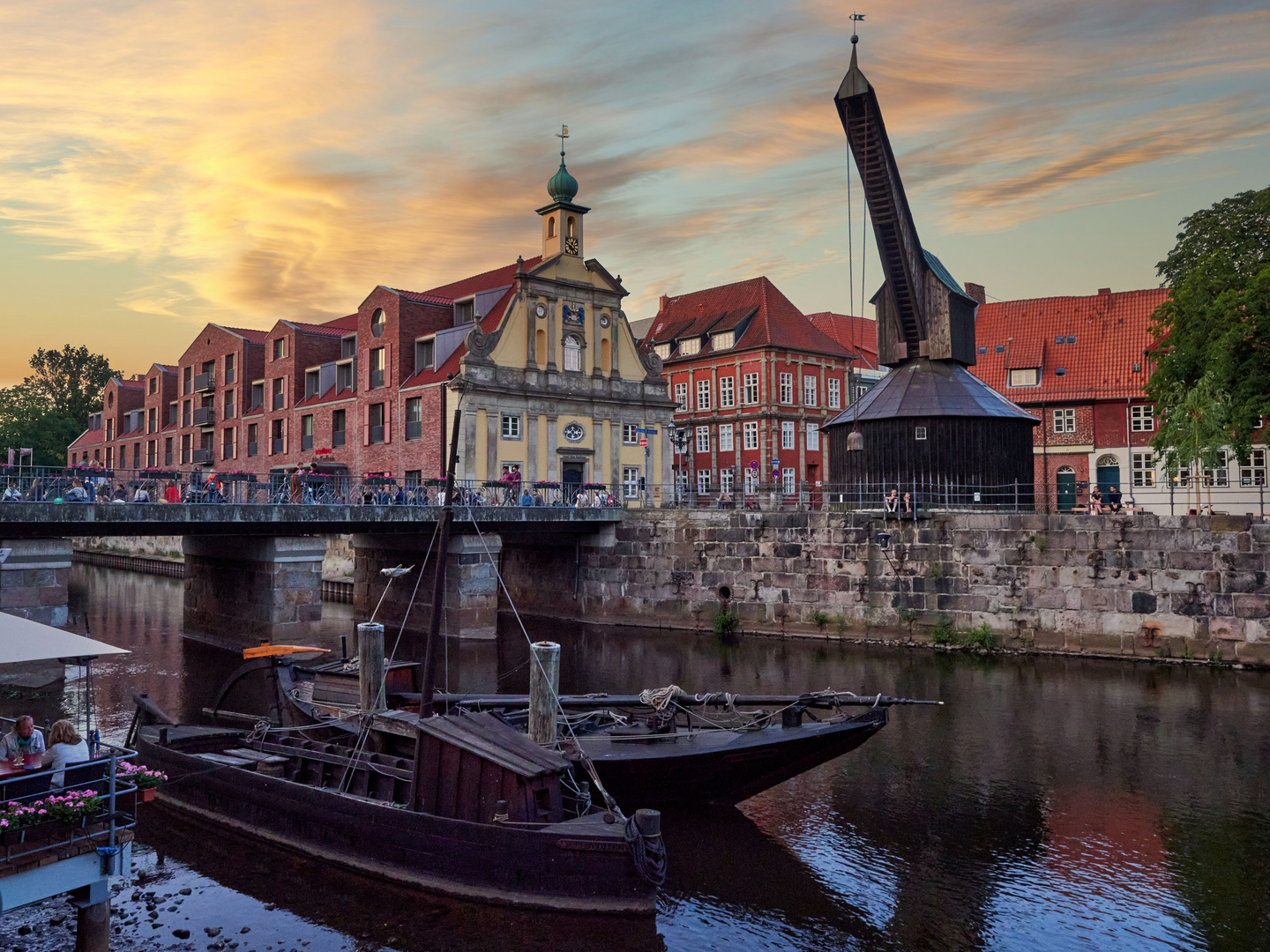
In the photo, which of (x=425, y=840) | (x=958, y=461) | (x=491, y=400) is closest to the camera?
(x=425, y=840)

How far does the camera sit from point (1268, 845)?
49.6ft

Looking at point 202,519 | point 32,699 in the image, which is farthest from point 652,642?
point 32,699

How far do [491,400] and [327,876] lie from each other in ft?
106

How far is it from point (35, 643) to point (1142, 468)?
5454cm

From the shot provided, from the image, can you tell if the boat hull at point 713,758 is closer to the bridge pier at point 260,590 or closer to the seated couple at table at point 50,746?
the seated couple at table at point 50,746

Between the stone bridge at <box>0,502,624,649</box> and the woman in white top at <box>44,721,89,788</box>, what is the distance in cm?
1237

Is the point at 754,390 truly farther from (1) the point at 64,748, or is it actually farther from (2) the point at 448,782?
(1) the point at 64,748

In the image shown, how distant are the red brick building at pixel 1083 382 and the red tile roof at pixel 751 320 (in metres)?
11.1

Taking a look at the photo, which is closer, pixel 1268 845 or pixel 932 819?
pixel 1268 845

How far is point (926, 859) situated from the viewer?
14664 mm

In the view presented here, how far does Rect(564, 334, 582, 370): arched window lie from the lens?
4850 centimetres

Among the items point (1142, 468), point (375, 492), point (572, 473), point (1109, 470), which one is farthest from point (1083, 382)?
point (375, 492)

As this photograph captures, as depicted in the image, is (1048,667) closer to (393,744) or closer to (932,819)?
(932,819)

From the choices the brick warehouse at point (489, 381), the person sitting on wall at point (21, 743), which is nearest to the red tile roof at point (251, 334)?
the brick warehouse at point (489, 381)
